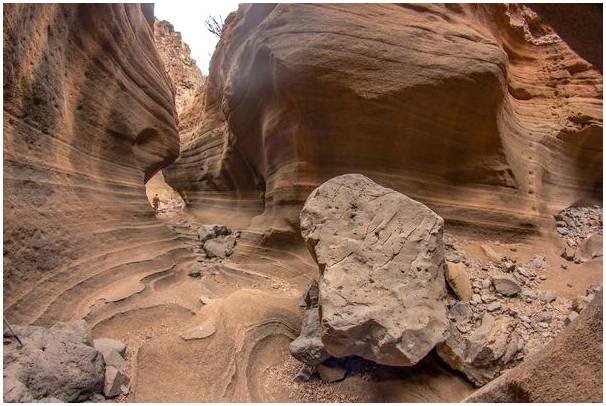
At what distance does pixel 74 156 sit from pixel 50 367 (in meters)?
2.37

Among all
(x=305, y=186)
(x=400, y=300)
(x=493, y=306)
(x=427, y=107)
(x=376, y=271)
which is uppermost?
(x=427, y=107)

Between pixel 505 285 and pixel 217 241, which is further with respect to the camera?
pixel 217 241

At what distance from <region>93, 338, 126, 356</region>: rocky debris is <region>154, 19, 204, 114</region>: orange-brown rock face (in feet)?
47.0

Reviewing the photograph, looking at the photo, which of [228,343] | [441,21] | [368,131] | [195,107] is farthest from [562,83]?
[195,107]

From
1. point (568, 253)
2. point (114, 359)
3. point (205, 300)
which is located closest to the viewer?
point (114, 359)

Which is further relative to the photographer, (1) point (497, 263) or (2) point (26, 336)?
(1) point (497, 263)

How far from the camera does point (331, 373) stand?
7.76ft

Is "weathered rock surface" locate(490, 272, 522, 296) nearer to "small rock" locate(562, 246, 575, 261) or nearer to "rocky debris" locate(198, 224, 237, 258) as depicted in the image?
"small rock" locate(562, 246, 575, 261)

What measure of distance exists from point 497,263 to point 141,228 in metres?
4.29

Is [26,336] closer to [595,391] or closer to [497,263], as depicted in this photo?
[595,391]

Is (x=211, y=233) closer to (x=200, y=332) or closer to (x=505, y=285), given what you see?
(x=200, y=332)

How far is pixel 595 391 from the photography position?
1.29 metres

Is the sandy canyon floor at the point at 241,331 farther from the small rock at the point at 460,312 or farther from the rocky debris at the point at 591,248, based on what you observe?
the small rock at the point at 460,312

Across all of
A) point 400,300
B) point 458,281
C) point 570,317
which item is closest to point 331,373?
point 400,300
